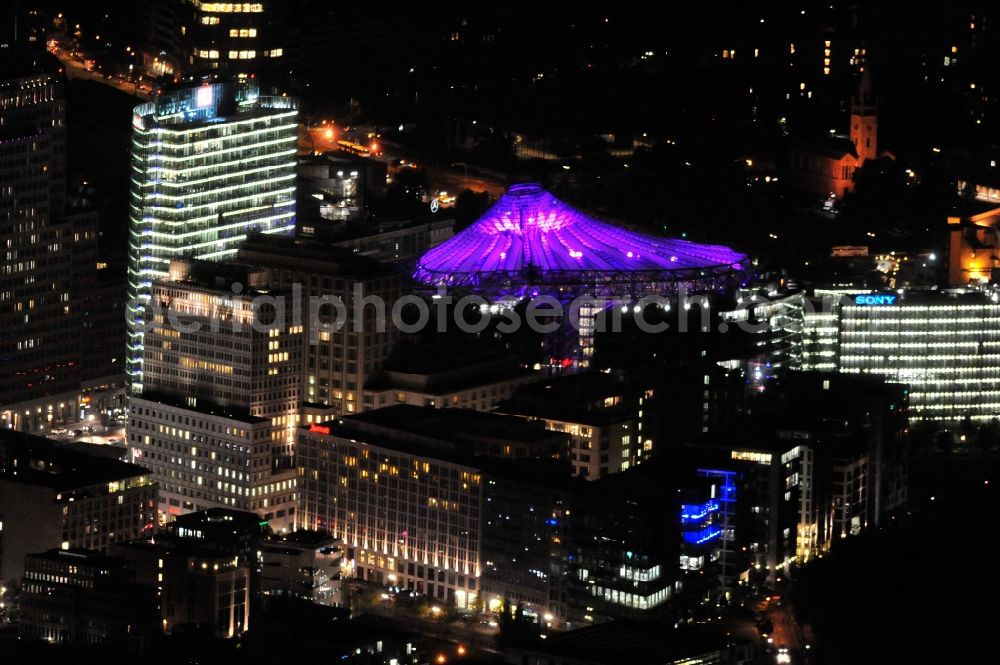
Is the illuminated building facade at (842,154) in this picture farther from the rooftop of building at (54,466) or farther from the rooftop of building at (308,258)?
the rooftop of building at (54,466)

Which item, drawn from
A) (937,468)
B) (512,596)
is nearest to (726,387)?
(937,468)

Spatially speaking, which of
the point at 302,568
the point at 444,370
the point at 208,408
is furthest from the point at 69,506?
the point at 444,370

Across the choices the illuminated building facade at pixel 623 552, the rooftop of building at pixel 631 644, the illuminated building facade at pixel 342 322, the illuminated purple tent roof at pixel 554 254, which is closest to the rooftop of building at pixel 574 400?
the illuminated building facade at pixel 342 322

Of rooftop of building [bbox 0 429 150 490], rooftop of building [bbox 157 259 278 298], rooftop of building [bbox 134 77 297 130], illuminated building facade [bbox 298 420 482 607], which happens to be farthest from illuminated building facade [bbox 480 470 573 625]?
rooftop of building [bbox 134 77 297 130]

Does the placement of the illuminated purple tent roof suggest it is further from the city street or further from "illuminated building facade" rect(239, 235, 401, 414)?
the city street

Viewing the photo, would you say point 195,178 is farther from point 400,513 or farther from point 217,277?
point 400,513
